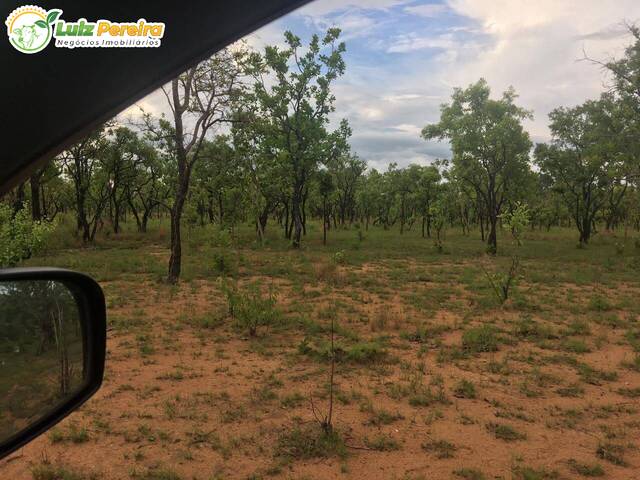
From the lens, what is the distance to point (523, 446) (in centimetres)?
454

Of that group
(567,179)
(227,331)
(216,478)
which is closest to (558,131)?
(567,179)

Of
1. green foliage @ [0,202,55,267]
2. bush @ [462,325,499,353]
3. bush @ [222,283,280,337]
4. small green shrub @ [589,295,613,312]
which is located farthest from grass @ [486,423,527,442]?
green foliage @ [0,202,55,267]

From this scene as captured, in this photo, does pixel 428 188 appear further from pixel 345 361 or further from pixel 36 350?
pixel 36 350

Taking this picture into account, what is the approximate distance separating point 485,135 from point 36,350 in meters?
25.6

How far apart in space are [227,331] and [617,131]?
2021 centimetres

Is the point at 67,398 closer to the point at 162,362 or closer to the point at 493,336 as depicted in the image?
the point at 162,362

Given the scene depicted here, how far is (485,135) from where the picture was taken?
24.1 metres

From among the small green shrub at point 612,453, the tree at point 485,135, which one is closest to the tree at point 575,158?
the tree at point 485,135

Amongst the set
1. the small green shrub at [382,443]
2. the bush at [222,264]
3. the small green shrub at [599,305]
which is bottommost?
the small green shrub at [382,443]
